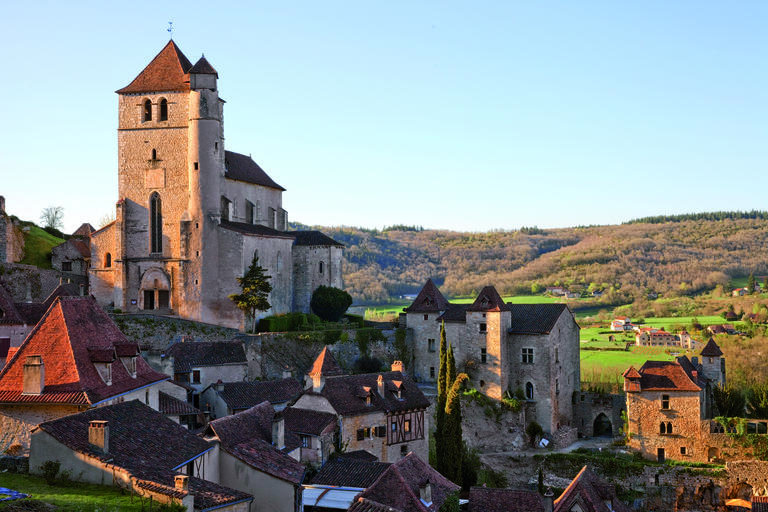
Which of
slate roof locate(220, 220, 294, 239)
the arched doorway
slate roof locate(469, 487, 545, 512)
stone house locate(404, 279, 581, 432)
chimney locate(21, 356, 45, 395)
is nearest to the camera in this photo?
chimney locate(21, 356, 45, 395)

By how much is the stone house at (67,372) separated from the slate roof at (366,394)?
1160cm

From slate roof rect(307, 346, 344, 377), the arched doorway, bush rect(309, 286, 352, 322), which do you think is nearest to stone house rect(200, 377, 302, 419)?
slate roof rect(307, 346, 344, 377)

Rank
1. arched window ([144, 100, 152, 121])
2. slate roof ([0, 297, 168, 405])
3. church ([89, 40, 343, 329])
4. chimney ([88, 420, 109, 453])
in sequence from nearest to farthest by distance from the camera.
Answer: chimney ([88, 420, 109, 453]) < slate roof ([0, 297, 168, 405]) < church ([89, 40, 343, 329]) < arched window ([144, 100, 152, 121])

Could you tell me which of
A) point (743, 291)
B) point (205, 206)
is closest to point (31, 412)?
point (205, 206)

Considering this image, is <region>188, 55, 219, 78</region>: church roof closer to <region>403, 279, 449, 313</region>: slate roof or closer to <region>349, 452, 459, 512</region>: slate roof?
<region>403, 279, 449, 313</region>: slate roof

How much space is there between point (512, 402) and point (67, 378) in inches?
1353

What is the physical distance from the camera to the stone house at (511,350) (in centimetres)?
5753

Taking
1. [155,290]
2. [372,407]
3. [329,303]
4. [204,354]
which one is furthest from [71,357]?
[329,303]

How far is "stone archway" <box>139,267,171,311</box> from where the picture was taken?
59281 mm

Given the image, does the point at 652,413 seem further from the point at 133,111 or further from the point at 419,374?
the point at 133,111

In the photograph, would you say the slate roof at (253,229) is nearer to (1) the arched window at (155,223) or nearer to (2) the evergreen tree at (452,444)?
(1) the arched window at (155,223)

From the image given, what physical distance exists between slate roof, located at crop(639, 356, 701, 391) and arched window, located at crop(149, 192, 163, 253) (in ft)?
110

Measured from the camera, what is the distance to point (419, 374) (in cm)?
6156

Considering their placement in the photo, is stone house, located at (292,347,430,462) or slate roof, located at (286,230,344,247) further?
slate roof, located at (286,230,344,247)
